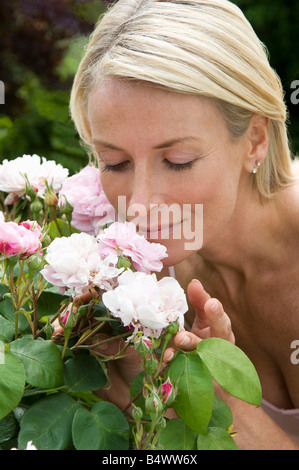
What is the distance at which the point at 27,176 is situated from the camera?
1.44 m

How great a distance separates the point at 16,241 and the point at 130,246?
19 centimetres

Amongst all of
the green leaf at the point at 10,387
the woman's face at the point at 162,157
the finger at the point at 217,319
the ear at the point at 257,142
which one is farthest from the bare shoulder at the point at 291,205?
the green leaf at the point at 10,387

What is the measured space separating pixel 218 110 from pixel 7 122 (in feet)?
7.52

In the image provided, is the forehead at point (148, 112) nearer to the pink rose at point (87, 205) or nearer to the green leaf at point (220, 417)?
the pink rose at point (87, 205)

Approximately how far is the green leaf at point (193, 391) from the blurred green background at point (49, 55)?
2.42 m

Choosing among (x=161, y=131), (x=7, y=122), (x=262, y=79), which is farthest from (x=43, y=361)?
(x=7, y=122)

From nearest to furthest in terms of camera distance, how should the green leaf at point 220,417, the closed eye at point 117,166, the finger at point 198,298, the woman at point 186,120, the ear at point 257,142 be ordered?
Answer: the green leaf at point 220,417, the finger at point 198,298, the woman at point 186,120, the closed eye at point 117,166, the ear at point 257,142

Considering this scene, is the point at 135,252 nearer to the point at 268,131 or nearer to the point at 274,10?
the point at 268,131

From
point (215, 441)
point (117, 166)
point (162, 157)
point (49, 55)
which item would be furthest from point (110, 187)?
point (49, 55)

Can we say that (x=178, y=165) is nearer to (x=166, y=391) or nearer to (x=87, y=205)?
(x=87, y=205)

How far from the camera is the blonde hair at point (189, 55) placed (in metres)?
1.26

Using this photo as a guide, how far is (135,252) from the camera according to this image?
103 cm

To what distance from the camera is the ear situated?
1519 mm

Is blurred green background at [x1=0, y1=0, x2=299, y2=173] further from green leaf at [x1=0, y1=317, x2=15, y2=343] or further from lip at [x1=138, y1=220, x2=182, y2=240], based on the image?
green leaf at [x1=0, y1=317, x2=15, y2=343]
